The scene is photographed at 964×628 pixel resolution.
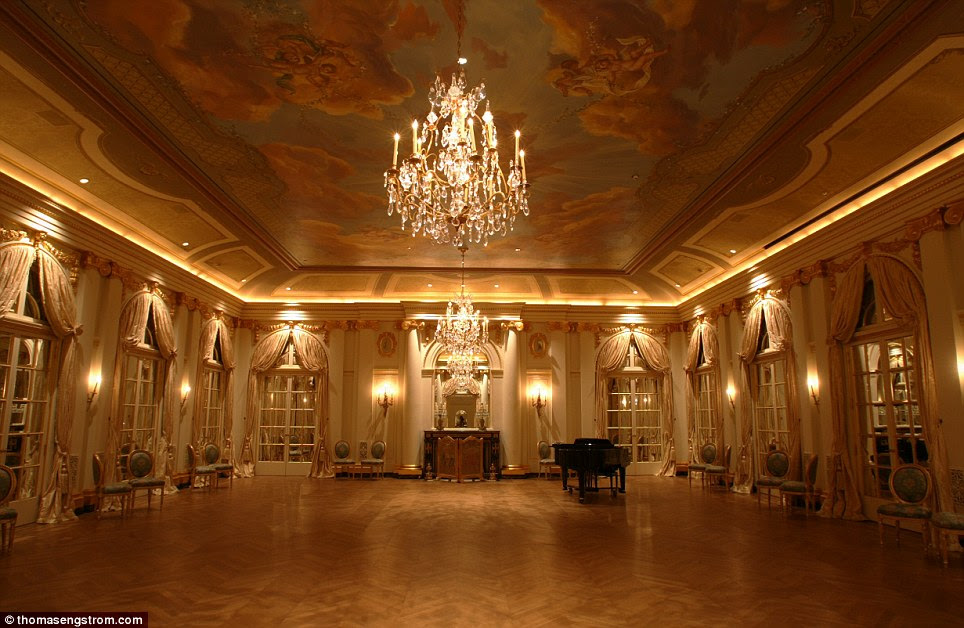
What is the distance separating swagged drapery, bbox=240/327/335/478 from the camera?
1327 cm

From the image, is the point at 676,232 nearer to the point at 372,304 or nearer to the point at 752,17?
the point at 752,17

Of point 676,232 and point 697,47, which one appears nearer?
point 697,47

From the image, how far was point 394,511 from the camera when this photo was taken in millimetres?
8430

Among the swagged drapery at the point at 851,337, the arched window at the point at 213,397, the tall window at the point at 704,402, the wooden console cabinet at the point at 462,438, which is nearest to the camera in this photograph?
the swagged drapery at the point at 851,337

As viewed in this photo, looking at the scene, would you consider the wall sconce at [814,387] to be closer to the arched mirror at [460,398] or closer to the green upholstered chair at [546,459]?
the green upholstered chair at [546,459]

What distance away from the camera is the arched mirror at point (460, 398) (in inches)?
535

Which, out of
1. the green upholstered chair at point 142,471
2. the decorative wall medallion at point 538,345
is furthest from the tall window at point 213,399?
the decorative wall medallion at point 538,345

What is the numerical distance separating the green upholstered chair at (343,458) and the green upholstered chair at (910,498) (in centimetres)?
1013

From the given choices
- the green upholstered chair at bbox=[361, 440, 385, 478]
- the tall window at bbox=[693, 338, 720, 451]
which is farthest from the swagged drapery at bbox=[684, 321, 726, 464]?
the green upholstered chair at bbox=[361, 440, 385, 478]

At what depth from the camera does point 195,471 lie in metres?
10.3

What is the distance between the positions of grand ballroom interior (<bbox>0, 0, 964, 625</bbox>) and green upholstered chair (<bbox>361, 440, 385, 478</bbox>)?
0.28ft

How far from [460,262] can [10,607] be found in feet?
29.7

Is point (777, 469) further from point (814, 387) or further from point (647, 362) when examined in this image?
point (647, 362)

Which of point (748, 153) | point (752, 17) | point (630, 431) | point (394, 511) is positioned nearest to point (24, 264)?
point (394, 511)
